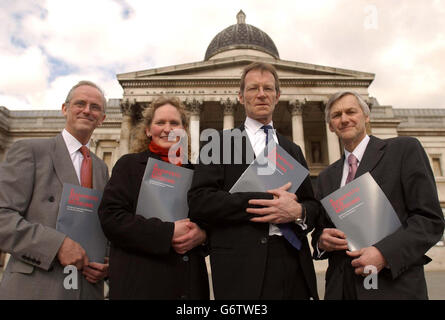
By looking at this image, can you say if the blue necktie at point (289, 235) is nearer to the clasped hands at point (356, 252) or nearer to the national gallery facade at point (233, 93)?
the clasped hands at point (356, 252)

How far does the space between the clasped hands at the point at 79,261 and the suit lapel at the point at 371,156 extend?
259cm

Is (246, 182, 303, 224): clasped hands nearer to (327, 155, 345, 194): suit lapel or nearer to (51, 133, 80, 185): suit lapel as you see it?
(327, 155, 345, 194): suit lapel

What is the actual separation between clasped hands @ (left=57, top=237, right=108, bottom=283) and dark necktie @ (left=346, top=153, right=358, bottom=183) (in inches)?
100

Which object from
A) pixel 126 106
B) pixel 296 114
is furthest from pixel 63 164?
pixel 296 114

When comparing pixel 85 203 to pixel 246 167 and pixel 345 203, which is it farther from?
pixel 345 203

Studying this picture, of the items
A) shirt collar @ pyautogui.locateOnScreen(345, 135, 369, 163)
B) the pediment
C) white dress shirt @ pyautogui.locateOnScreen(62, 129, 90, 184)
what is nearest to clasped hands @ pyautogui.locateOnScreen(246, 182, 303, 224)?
shirt collar @ pyautogui.locateOnScreen(345, 135, 369, 163)

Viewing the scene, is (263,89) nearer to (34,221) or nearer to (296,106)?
(34,221)

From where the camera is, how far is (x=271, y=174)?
2766 mm

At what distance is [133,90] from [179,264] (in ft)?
75.0

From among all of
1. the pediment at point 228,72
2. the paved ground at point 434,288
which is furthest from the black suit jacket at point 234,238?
the pediment at point 228,72

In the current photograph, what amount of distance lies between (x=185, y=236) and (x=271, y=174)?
910mm

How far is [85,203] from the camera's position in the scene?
313cm

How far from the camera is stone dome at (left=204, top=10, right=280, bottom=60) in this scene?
32.4 meters
